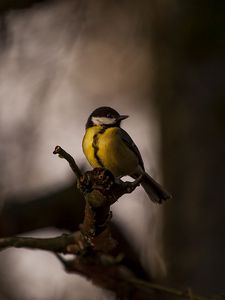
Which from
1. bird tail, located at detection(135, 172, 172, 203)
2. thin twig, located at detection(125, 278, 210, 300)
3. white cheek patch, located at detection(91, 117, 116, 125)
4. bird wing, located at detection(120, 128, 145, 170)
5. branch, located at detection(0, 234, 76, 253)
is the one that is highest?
white cheek patch, located at detection(91, 117, 116, 125)

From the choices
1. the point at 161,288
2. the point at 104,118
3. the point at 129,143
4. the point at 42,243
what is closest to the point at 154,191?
the point at 129,143

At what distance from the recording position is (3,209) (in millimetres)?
4027

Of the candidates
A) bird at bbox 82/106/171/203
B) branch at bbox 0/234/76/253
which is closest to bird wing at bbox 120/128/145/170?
bird at bbox 82/106/171/203

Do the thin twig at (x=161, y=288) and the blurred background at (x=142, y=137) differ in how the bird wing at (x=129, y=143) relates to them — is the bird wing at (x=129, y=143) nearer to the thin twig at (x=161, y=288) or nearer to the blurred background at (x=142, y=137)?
the blurred background at (x=142, y=137)

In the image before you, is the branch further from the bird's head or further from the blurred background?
the bird's head

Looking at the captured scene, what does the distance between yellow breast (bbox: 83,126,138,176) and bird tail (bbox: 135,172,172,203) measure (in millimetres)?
133

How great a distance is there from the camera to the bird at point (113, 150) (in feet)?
12.0

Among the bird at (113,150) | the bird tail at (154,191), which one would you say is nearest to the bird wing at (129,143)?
the bird at (113,150)

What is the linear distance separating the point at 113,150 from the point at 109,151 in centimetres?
2

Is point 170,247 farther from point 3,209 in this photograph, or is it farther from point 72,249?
point 3,209

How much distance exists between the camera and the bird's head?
4.01 metres

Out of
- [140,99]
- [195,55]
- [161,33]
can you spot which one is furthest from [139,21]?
[140,99]

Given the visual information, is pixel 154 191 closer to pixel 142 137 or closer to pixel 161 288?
pixel 161 288

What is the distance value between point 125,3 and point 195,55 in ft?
4.98
